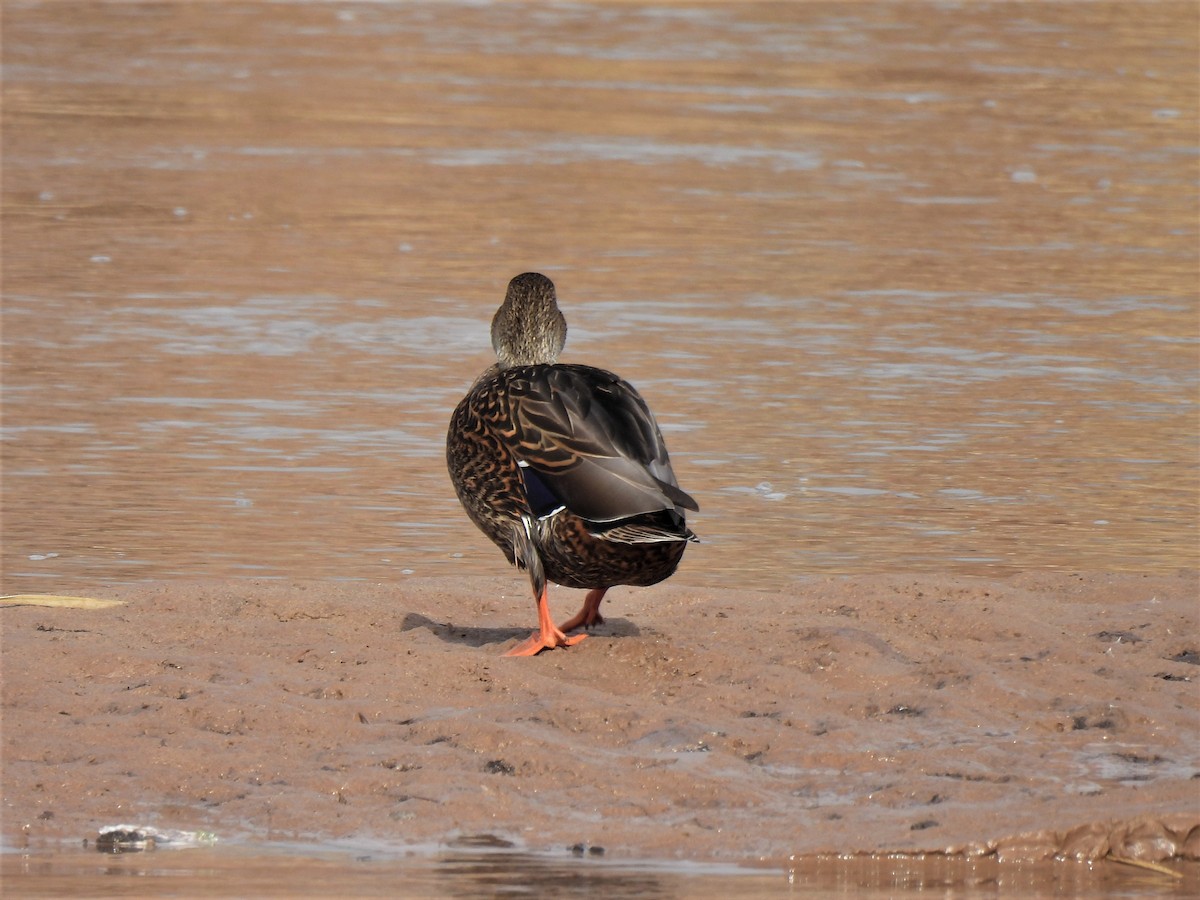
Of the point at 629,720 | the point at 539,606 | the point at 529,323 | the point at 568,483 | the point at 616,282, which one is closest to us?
the point at 629,720

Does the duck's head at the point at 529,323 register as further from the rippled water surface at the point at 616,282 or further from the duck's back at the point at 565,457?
the rippled water surface at the point at 616,282

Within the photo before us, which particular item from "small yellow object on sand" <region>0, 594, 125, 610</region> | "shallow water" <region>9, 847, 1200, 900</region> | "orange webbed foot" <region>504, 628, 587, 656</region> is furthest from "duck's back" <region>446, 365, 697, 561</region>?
"shallow water" <region>9, 847, 1200, 900</region>

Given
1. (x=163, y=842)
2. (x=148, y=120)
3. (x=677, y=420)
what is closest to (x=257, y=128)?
(x=148, y=120)

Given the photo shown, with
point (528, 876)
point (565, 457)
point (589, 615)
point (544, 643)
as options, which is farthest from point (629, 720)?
point (528, 876)

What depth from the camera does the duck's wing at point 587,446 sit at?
19.7 ft

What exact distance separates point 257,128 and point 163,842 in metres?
13.8

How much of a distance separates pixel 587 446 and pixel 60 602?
176 cm

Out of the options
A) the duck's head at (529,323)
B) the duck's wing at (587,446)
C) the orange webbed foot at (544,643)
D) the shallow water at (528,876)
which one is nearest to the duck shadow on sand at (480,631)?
the orange webbed foot at (544,643)

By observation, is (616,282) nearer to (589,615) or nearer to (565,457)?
(589,615)

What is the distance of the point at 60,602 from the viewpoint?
22.1ft

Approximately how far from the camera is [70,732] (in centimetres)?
545

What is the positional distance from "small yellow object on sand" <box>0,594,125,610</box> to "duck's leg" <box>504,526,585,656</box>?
51.0 inches

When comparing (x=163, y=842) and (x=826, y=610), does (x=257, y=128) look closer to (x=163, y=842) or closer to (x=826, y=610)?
(x=826, y=610)

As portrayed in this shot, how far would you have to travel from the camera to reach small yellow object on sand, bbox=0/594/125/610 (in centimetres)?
671
